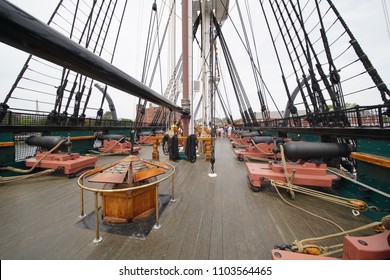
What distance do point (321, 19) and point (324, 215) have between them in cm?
458

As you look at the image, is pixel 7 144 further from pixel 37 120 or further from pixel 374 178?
pixel 374 178

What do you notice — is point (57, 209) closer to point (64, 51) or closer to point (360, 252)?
point (64, 51)

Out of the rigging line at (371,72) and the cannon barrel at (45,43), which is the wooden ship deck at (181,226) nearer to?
the cannon barrel at (45,43)

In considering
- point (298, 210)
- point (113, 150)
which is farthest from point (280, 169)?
point (113, 150)

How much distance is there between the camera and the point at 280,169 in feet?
9.11

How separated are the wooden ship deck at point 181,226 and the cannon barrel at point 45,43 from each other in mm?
1499

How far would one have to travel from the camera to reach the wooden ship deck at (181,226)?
1.38 meters

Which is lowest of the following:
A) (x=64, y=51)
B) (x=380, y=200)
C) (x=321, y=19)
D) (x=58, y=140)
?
(x=380, y=200)

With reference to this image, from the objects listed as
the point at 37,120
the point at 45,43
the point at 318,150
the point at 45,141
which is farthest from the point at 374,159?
the point at 37,120

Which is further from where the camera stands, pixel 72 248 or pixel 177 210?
pixel 177 210

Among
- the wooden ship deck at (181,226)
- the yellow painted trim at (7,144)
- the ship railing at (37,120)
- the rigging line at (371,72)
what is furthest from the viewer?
the ship railing at (37,120)

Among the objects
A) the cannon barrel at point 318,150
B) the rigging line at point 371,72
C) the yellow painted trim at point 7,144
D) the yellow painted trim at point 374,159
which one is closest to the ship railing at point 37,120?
the yellow painted trim at point 7,144

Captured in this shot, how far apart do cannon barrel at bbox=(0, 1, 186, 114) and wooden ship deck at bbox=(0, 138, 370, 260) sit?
150 cm

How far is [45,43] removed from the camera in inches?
27.4
